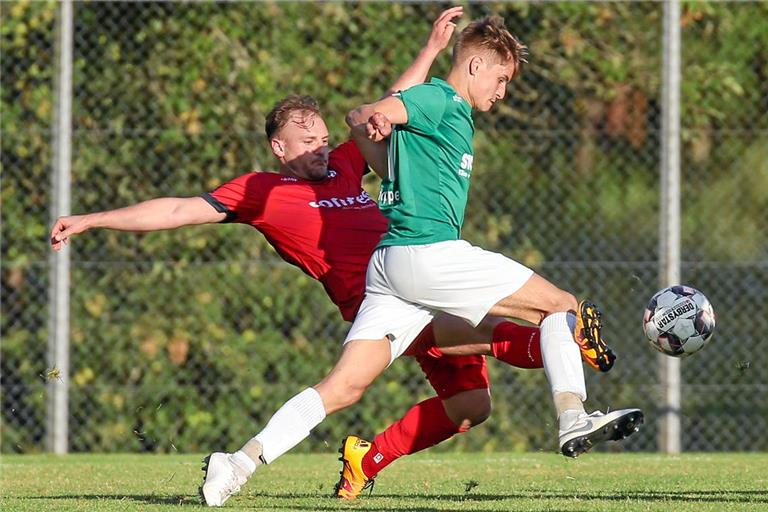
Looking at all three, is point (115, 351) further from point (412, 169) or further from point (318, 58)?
point (412, 169)

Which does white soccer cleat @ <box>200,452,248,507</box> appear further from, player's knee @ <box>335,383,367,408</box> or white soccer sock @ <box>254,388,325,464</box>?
player's knee @ <box>335,383,367,408</box>

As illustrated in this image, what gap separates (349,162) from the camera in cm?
657

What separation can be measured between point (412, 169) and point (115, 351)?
5.60 metres

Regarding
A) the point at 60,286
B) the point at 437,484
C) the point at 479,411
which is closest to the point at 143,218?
the point at 479,411

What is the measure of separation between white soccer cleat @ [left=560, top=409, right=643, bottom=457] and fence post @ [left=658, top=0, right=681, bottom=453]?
5.02 m

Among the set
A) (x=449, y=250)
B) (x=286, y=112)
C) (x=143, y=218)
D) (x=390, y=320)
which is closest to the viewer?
(x=449, y=250)

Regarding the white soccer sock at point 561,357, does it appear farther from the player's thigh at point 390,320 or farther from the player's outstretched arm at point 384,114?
the player's outstretched arm at point 384,114

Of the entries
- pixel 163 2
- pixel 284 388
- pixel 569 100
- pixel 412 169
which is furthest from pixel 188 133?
pixel 412 169

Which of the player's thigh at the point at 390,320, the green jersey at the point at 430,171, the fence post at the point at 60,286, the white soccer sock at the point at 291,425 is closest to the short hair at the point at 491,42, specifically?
the green jersey at the point at 430,171

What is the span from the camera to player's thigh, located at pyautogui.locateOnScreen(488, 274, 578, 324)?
538 centimetres

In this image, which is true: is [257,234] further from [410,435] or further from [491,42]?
[491,42]

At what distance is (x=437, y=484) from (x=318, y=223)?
1.43m

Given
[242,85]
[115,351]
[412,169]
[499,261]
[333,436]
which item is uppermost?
[242,85]

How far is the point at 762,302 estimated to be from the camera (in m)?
10.6
